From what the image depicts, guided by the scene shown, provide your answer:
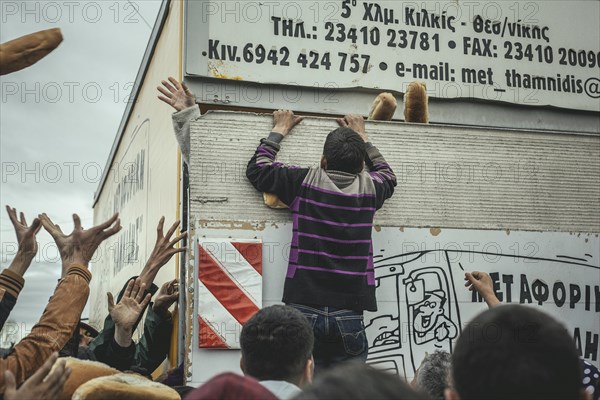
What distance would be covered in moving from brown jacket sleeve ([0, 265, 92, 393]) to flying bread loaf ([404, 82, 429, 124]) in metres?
1.92

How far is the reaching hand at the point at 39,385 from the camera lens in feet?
6.64

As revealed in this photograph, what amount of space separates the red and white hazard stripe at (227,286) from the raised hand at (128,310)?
25.1 inches

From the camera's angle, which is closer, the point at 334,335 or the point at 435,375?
the point at 435,375

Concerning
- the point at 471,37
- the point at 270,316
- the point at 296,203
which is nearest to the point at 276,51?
the point at 296,203

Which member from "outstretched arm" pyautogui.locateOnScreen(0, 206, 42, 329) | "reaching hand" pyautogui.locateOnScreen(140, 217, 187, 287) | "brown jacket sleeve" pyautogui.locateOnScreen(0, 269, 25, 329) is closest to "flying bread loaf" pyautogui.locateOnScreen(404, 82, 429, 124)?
"reaching hand" pyautogui.locateOnScreen(140, 217, 187, 287)

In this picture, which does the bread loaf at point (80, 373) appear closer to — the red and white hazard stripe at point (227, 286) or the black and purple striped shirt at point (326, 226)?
the red and white hazard stripe at point (227, 286)

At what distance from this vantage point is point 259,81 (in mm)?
3809

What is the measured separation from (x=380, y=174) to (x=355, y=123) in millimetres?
292

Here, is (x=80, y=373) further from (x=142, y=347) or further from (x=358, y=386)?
(x=358, y=386)

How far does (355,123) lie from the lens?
368cm

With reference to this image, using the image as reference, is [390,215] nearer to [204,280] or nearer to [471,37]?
[204,280]

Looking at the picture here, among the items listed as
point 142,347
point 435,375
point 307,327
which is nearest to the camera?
point 307,327

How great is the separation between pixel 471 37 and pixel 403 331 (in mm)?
1720

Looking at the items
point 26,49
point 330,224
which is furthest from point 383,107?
point 26,49
